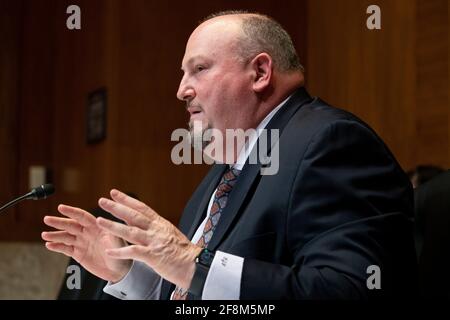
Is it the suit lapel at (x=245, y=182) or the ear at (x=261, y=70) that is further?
the ear at (x=261, y=70)

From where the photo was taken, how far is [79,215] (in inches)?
83.7

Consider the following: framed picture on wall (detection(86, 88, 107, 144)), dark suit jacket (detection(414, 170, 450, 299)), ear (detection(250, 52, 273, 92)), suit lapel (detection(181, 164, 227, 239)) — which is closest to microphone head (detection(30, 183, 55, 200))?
suit lapel (detection(181, 164, 227, 239))

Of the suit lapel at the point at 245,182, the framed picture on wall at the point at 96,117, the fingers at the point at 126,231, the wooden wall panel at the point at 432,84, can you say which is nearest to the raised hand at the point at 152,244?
the fingers at the point at 126,231

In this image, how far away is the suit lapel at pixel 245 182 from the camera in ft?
6.95

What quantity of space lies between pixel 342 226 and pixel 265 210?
20 centimetres

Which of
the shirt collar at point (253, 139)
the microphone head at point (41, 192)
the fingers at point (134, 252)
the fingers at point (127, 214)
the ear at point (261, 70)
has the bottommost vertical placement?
the fingers at point (134, 252)

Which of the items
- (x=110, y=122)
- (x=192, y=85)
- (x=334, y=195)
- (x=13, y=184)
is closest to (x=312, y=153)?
(x=334, y=195)

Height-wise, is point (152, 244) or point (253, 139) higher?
point (253, 139)

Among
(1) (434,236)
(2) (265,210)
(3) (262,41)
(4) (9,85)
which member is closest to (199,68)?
(3) (262,41)

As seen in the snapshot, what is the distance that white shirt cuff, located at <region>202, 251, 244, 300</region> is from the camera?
6.08 ft

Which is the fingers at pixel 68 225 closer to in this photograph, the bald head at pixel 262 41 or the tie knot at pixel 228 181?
the tie knot at pixel 228 181

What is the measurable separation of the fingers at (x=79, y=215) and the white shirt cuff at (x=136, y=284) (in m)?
0.19

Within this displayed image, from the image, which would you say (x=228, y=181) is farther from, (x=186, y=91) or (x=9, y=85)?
(x=9, y=85)
